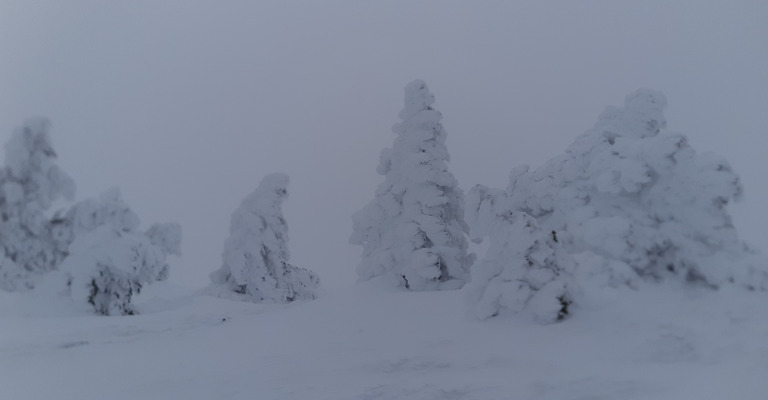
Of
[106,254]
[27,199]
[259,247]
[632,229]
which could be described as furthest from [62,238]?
[632,229]

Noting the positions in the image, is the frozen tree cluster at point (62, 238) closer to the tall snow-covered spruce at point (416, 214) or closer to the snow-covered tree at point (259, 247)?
the tall snow-covered spruce at point (416, 214)

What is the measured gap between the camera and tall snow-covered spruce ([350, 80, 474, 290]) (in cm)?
2048

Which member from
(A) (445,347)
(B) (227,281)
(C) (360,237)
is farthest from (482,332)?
(B) (227,281)

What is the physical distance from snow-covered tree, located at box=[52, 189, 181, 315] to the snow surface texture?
11.1 metres

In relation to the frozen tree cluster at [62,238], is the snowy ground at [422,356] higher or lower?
lower

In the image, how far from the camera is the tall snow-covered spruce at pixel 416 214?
20.5m

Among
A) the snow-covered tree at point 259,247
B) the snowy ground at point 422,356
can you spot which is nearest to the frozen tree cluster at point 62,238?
the snowy ground at point 422,356

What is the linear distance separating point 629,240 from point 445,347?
5.17 m

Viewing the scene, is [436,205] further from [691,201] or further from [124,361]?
[124,361]

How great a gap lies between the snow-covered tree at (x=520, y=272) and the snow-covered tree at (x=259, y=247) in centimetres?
1889

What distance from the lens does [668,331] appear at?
381 inches

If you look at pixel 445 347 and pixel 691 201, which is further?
pixel 691 201

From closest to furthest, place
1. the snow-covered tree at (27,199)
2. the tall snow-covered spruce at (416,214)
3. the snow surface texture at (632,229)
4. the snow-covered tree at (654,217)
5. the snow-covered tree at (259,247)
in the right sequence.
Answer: the snow surface texture at (632,229) < the snow-covered tree at (654,217) < the snow-covered tree at (27,199) < the tall snow-covered spruce at (416,214) < the snow-covered tree at (259,247)

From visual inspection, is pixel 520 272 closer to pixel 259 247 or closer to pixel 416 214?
pixel 416 214
